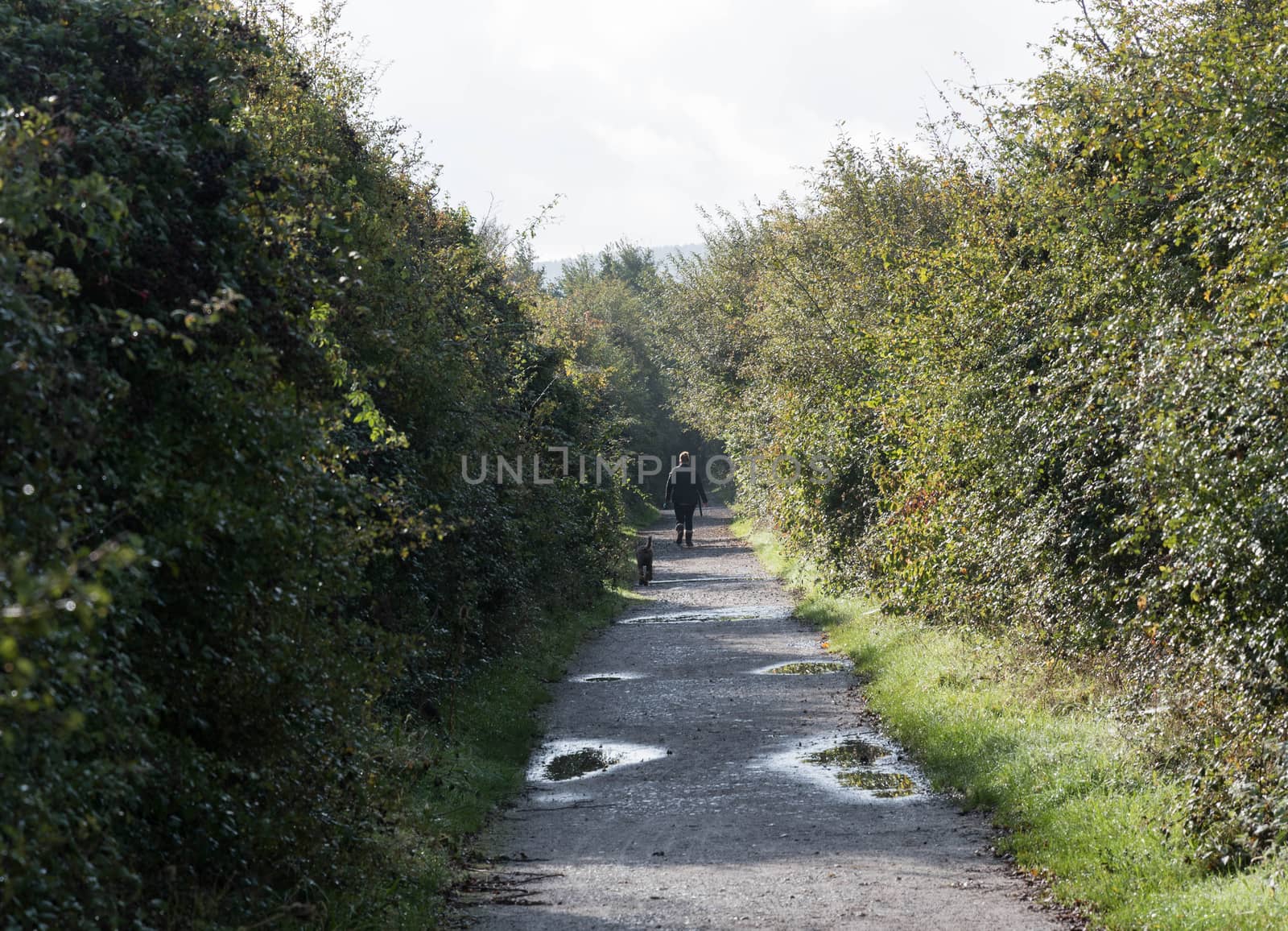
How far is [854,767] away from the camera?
10641mm

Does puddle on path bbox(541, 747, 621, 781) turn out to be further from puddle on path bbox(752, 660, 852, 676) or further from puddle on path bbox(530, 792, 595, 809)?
puddle on path bbox(752, 660, 852, 676)

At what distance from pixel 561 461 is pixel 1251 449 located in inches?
555

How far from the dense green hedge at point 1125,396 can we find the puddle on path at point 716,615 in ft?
6.10

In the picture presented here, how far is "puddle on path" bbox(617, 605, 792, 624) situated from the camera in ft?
67.7

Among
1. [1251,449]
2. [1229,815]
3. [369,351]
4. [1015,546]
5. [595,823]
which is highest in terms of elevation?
[369,351]

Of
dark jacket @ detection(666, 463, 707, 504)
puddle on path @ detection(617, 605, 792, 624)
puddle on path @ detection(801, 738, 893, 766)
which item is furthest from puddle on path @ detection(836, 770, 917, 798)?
dark jacket @ detection(666, 463, 707, 504)

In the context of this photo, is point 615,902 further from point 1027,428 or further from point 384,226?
point 384,226

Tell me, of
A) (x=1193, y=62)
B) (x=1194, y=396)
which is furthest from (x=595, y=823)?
(x=1193, y=62)

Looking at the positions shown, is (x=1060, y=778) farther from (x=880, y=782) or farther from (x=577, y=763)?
(x=577, y=763)

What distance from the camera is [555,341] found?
78.4ft

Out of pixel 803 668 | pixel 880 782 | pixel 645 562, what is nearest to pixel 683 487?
pixel 645 562

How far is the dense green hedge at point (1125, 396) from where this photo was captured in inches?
262

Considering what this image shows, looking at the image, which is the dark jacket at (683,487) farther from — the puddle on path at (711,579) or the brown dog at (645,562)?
the brown dog at (645,562)

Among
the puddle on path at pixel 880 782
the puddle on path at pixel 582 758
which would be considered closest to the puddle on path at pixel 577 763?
the puddle on path at pixel 582 758
